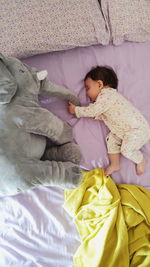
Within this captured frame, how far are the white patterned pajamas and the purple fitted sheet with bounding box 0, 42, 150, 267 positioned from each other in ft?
0.16

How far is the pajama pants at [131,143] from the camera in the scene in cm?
112

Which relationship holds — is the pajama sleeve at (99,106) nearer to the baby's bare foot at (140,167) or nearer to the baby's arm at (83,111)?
the baby's arm at (83,111)

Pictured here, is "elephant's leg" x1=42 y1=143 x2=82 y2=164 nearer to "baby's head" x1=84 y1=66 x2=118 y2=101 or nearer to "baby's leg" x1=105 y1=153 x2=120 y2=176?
"baby's leg" x1=105 y1=153 x2=120 y2=176

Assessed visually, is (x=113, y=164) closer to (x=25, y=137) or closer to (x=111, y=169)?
(x=111, y=169)

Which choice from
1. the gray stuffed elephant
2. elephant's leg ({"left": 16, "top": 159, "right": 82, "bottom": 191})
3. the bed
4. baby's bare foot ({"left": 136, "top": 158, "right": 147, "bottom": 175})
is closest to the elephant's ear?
the gray stuffed elephant

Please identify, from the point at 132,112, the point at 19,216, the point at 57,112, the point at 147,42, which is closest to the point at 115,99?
the point at 132,112

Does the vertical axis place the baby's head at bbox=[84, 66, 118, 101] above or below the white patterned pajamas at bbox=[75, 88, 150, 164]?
above

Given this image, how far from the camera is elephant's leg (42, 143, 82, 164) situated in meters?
0.99

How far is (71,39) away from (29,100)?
18.2 inches

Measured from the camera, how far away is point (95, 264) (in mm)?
952

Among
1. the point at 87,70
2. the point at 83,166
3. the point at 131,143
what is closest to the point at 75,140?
the point at 83,166

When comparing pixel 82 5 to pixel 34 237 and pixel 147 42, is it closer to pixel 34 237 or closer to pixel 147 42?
pixel 147 42

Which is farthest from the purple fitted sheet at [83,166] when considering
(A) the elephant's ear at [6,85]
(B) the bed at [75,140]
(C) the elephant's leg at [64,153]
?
(A) the elephant's ear at [6,85]

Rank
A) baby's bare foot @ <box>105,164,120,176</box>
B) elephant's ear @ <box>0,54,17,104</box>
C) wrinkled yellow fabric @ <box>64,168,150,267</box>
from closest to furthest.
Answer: elephant's ear @ <box>0,54,17,104</box>
wrinkled yellow fabric @ <box>64,168,150,267</box>
baby's bare foot @ <box>105,164,120,176</box>
